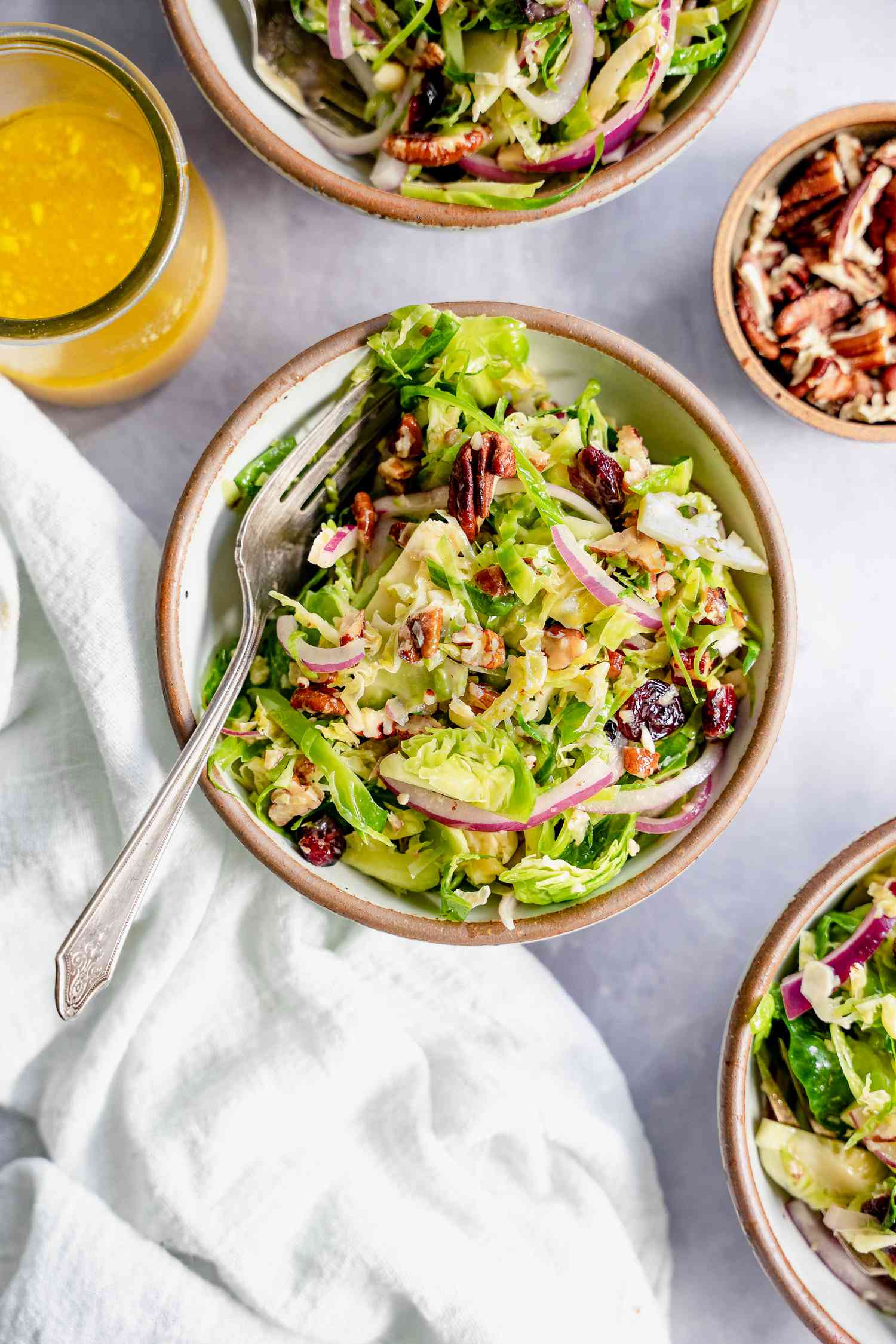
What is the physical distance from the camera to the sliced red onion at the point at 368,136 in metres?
1.85

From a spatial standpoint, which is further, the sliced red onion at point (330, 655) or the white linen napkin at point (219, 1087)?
the white linen napkin at point (219, 1087)

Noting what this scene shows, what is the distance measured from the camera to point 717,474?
5.90ft

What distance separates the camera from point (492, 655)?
1.66m

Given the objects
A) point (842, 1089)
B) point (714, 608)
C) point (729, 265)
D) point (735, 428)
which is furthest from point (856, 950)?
point (729, 265)

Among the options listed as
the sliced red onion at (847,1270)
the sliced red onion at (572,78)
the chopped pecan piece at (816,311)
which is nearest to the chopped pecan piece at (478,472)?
the sliced red onion at (572,78)

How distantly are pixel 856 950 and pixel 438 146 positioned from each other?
59.4 inches

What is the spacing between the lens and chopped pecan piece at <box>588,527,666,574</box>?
1.70 m

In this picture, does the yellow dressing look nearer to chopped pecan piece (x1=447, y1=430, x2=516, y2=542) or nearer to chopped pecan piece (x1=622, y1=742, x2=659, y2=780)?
→ chopped pecan piece (x1=447, y1=430, x2=516, y2=542)

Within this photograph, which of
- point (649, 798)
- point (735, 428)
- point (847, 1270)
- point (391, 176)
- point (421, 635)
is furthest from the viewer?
point (735, 428)

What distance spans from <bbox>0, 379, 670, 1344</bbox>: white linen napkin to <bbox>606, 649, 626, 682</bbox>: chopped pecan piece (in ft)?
2.16

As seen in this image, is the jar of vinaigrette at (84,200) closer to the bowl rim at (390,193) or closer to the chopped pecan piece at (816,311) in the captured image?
the bowl rim at (390,193)

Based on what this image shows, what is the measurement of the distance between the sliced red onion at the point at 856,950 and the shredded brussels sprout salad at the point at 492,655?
0.40 m

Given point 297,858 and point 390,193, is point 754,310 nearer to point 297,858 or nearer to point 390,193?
point 390,193

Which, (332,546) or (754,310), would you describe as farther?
(754,310)
